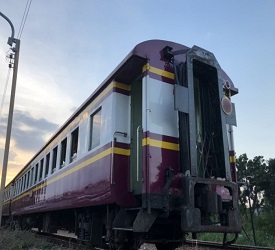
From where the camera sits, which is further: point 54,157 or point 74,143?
point 54,157

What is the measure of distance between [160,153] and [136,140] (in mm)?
685

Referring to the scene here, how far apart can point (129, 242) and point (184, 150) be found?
1.75 m

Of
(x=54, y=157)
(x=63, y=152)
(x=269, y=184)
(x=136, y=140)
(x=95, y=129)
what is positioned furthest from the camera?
(x=269, y=184)

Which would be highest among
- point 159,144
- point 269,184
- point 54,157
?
point 269,184

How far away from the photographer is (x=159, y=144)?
15.7ft

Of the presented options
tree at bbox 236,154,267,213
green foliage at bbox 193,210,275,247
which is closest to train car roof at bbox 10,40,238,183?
green foliage at bbox 193,210,275,247

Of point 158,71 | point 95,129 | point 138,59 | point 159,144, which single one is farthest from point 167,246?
point 138,59

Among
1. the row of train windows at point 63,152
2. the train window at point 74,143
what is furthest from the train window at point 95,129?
the train window at point 74,143

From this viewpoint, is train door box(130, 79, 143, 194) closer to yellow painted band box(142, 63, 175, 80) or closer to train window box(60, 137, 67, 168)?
yellow painted band box(142, 63, 175, 80)

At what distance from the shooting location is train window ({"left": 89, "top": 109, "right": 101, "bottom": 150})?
612 centimetres

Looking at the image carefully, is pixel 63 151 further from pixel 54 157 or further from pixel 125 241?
pixel 125 241

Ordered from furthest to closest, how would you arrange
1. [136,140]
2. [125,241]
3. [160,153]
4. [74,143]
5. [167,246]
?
1. [74,143]
2. [167,246]
3. [136,140]
4. [125,241]
5. [160,153]

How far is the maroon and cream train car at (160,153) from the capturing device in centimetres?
454

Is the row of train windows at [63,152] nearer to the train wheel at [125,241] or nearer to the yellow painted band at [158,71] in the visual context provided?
the yellow painted band at [158,71]
